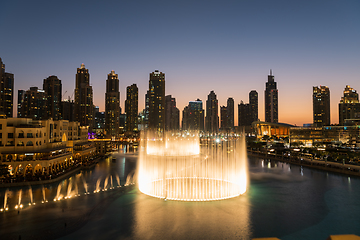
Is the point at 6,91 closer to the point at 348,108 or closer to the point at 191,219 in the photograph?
the point at 191,219

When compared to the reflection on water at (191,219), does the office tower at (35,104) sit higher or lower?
higher

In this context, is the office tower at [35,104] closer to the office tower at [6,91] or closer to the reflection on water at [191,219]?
the office tower at [6,91]

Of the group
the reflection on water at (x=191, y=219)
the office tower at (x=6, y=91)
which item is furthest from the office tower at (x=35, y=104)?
the reflection on water at (x=191, y=219)

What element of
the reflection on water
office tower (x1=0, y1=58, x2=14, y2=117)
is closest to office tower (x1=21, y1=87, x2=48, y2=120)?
office tower (x1=0, y1=58, x2=14, y2=117)

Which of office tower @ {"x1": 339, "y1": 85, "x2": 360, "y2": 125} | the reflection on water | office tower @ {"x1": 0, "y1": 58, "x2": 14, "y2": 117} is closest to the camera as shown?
the reflection on water

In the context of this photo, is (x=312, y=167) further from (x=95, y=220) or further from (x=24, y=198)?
(x=24, y=198)

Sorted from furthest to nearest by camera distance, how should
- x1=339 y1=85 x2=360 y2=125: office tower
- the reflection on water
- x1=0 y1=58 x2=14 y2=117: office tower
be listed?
x1=339 y1=85 x2=360 y2=125: office tower
x1=0 y1=58 x2=14 y2=117: office tower
the reflection on water

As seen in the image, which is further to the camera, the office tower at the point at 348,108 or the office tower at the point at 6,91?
the office tower at the point at 348,108

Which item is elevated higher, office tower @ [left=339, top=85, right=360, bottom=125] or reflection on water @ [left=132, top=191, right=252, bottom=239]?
office tower @ [left=339, top=85, right=360, bottom=125]

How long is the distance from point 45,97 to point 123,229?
204 meters

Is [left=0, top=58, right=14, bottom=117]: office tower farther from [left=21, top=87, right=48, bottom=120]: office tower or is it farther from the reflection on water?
the reflection on water

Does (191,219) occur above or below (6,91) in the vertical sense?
below

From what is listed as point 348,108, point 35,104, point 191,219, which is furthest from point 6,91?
point 348,108

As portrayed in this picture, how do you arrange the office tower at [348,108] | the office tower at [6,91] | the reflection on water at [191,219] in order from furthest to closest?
A: the office tower at [348,108] < the office tower at [6,91] < the reflection on water at [191,219]
